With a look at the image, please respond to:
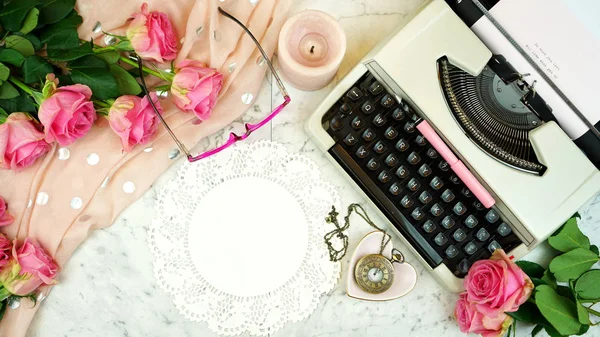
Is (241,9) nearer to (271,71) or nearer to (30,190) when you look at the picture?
(271,71)

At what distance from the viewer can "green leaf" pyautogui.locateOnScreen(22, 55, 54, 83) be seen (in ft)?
2.70

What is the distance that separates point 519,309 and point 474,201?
0.68ft

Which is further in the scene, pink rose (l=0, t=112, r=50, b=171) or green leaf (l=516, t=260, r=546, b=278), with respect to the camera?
green leaf (l=516, t=260, r=546, b=278)

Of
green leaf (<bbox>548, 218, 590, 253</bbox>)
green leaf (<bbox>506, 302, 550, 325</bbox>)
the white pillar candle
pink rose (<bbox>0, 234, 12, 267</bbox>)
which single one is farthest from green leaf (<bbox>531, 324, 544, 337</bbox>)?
pink rose (<bbox>0, 234, 12, 267</bbox>)

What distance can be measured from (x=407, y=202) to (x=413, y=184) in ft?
0.11

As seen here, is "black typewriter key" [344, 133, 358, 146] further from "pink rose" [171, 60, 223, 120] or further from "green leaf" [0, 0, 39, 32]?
"green leaf" [0, 0, 39, 32]

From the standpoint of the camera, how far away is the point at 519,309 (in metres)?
0.94

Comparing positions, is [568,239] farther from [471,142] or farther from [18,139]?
[18,139]

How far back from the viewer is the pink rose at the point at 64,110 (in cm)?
79

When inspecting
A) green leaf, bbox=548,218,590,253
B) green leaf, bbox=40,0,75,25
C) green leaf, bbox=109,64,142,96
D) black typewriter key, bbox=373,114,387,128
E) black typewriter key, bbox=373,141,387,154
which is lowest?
green leaf, bbox=548,218,590,253

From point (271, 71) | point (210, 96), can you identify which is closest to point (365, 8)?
point (271, 71)

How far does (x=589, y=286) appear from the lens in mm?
905

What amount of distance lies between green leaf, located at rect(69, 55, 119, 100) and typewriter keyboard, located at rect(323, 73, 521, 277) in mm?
352

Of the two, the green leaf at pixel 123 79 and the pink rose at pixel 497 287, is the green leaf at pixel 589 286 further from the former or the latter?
the green leaf at pixel 123 79
